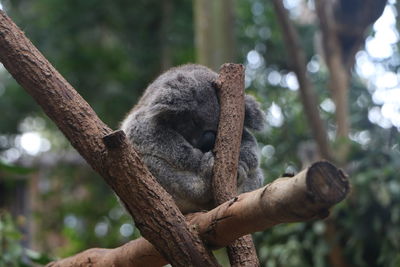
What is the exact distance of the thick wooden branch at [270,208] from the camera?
1.54 m

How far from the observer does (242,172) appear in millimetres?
2936

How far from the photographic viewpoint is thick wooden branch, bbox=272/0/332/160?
518 cm

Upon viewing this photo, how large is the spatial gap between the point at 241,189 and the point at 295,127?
10.5 ft

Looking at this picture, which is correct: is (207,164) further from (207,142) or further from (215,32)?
(215,32)

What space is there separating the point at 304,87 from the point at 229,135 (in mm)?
2747

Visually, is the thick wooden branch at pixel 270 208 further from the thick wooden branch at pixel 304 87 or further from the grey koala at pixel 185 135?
the thick wooden branch at pixel 304 87

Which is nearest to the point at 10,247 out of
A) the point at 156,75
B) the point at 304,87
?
the point at 304,87

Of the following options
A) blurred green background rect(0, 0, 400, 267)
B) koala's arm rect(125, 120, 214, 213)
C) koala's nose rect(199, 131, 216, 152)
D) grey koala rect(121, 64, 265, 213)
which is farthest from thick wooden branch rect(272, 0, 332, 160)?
koala's arm rect(125, 120, 214, 213)

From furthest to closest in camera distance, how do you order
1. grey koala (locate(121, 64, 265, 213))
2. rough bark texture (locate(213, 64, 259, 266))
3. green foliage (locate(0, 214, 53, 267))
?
green foliage (locate(0, 214, 53, 267)) → grey koala (locate(121, 64, 265, 213)) → rough bark texture (locate(213, 64, 259, 266))

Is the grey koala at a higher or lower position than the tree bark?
lower

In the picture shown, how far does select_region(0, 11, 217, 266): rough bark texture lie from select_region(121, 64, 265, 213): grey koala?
2.13ft

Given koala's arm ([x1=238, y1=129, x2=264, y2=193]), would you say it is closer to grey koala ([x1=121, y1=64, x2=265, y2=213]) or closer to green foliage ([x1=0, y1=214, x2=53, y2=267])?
grey koala ([x1=121, y1=64, x2=265, y2=213])

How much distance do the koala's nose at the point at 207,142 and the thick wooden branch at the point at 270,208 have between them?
1.98 feet

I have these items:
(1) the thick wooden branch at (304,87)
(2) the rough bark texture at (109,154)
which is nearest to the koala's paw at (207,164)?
(2) the rough bark texture at (109,154)
